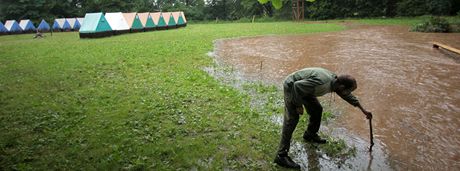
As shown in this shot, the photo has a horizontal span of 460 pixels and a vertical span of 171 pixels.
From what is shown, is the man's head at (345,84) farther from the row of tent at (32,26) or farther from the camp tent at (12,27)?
the camp tent at (12,27)

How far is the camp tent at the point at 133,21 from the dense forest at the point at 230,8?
1514 cm

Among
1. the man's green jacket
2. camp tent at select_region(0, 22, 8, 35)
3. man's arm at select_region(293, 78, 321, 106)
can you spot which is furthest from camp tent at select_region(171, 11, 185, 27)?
man's arm at select_region(293, 78, 321, 106)

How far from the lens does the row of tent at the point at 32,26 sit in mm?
31734

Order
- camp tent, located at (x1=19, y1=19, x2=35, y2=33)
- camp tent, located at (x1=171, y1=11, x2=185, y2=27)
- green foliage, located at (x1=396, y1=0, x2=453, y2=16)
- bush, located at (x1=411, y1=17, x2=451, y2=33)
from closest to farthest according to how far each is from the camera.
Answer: bush, located at (x1=411, y1=17, x2=451, y2=33) < green foliage, located at (x1=396, y1=0, x2=453, y2=16) < camp tent, located at (x1=171, y1=11, x2=185, y2=27) < camp tent, located at (x1=19, y1=19, x2=35, y2=33)

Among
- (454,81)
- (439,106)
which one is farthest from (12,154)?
(454,81)

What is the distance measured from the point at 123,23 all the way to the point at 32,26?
14.2 m

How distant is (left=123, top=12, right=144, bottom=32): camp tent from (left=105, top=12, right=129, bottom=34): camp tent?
1.51ft

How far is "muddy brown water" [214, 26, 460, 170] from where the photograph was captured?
187 inches

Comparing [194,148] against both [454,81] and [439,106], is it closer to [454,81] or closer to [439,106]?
[439,106]

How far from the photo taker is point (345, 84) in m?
3.90

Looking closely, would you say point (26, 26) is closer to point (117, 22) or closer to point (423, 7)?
point (117, 22)

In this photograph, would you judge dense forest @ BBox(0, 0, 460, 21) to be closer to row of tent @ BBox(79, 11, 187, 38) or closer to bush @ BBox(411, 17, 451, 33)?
row of tent @ BBox(79, 11, 187, 38)

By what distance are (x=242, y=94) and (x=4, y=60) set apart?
1132 cm

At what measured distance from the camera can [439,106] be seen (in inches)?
259
